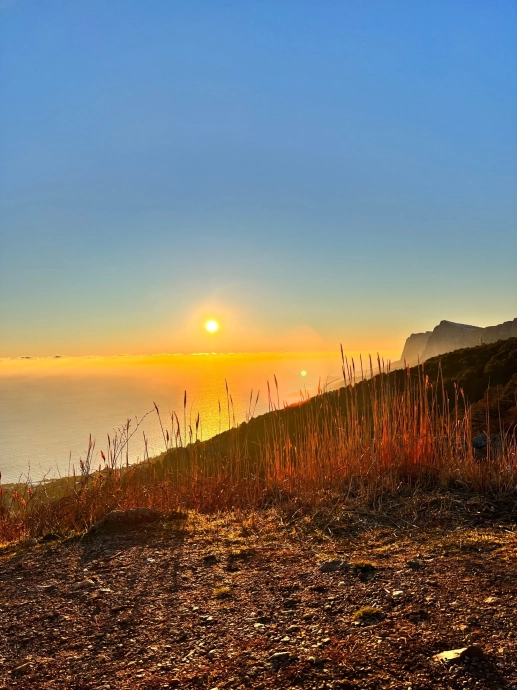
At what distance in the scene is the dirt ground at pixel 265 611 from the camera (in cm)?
112

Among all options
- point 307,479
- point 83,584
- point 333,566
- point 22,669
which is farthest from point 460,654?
point 307,479

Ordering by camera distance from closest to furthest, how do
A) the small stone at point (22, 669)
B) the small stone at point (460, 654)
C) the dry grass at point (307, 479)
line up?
the small stone at point (460, 654) < the small stone at point (22, 669) < the dry grass at point (307, 479)

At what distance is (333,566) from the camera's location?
5.95ft

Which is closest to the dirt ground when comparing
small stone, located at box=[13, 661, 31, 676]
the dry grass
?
small stone, located at box=[13, 661, 31, 676]

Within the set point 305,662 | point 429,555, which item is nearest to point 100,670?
point 305,662

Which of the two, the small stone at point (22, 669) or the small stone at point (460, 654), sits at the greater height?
the small stone at point (460, 654)

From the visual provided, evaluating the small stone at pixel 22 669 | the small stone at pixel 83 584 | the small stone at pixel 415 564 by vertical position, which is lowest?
the small stone at pixel 415 564

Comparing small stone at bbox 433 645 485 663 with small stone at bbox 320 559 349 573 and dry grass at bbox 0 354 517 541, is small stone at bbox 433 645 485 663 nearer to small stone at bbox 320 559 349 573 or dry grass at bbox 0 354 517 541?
small stone at bbox 320 559 349 573

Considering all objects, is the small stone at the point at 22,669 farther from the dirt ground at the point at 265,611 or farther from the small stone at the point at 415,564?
the small stone at the point at 415,564

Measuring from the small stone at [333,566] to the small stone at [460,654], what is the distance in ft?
2.23

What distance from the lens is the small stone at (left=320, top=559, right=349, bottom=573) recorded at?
1783mm

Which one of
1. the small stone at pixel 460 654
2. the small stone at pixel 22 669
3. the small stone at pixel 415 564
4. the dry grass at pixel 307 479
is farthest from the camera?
the dry grass at pixel 307 479

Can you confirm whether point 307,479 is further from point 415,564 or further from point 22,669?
point 22,669

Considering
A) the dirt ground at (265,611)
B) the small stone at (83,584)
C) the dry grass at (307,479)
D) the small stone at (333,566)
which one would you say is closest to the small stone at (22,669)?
the dirt ground at (265,611)
